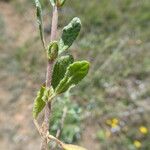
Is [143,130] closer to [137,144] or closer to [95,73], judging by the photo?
[137,144]

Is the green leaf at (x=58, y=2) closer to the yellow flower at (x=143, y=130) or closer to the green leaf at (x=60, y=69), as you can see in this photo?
the green leaf at (x=60, y=69)

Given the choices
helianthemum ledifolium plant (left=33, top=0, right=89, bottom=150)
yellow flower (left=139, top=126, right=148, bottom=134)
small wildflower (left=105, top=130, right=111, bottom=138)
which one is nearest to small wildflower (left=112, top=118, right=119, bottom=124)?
small wildflower (left=105, top=130, right=111, bottom=138)

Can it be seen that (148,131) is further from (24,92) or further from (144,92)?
(24,92)

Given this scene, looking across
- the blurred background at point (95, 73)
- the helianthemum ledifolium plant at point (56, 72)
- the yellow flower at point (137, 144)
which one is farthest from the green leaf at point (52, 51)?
the yellow flower at point (137, 144)

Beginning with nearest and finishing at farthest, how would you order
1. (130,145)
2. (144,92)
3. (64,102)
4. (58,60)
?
(58,60), (64,102), (130,145), (144,92)

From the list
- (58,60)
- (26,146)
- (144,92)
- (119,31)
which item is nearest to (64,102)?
(58,60)

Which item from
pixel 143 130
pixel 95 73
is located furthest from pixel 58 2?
pixel 143 130
